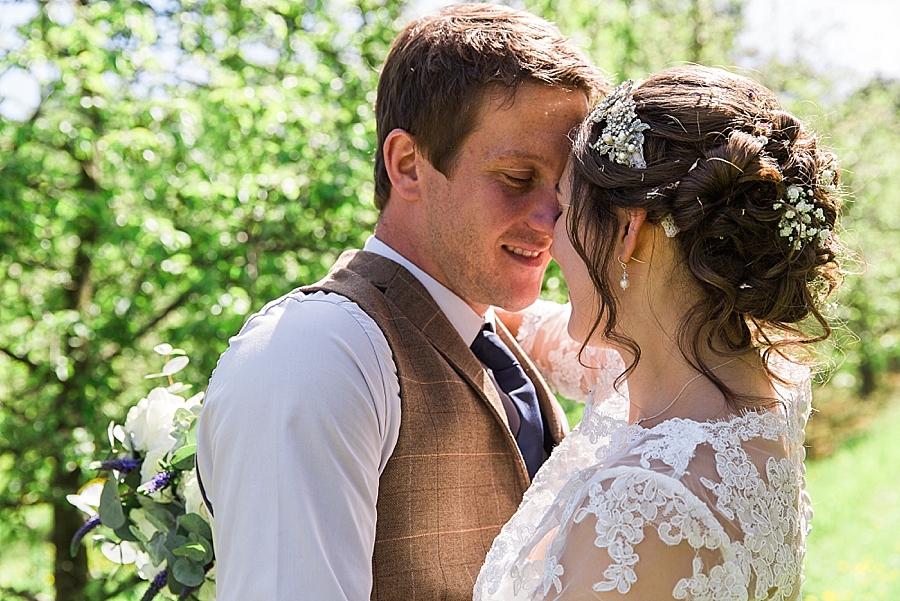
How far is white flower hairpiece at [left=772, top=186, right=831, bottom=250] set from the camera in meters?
1.55

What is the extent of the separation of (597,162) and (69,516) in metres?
3.93

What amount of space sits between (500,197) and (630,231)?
51cm

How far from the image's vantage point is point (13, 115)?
4070 millimetres

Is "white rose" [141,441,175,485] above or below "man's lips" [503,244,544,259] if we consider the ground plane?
below

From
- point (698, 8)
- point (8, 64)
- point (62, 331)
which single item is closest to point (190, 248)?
point (62, 331)

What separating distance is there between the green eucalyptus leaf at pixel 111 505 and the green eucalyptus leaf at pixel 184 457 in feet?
0.45

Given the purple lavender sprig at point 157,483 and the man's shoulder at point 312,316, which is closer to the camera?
the man's shoulder at point 312,316

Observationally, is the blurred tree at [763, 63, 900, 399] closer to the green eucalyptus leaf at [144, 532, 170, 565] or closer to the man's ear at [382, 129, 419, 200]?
the man's ear at [382, 129, 419, 200]

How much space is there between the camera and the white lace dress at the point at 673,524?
1.39 metres

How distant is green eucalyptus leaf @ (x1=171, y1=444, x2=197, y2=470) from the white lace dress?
70 centimetres

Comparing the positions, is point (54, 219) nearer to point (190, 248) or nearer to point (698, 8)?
point (190, 248)

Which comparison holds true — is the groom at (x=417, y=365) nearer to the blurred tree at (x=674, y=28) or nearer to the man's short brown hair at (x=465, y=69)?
the man's short brown hair at (x=465, y=69)

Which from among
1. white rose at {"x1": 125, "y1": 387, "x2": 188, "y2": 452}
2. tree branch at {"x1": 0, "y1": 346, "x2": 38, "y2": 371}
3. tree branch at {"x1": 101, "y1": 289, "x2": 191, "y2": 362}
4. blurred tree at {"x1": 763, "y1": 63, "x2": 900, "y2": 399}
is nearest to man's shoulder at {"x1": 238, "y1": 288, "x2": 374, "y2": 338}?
white rose at {"x1": 125, "y1": 387, "x2": 188, "y2": 452}


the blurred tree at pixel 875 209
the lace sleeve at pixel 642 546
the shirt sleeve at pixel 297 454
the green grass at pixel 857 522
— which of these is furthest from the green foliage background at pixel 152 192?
the blurred tree at pixel 875 209
